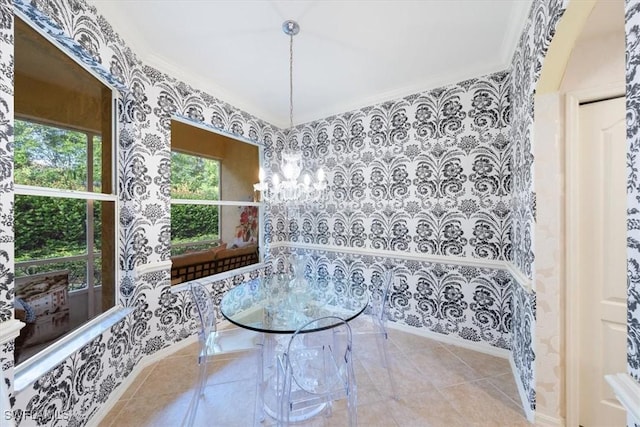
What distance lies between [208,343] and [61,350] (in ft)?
2.59

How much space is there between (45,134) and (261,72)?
1.70m

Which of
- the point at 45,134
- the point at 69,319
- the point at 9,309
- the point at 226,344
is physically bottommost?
the point at 226,344

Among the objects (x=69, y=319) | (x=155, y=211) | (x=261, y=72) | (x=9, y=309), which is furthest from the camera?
(x=261, y=72)

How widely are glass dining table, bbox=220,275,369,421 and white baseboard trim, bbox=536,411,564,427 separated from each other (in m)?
1.23

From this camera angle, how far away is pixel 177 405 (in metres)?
1.78

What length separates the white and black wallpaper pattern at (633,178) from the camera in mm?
664

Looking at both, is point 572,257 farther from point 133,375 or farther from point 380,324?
point 133,375

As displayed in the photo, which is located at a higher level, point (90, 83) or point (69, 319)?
point (90, 83)

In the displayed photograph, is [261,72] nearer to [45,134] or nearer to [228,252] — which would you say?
[45,134]

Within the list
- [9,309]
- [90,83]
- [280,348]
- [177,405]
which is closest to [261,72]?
[90,83]

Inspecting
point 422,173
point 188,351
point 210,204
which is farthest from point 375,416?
point 210,204

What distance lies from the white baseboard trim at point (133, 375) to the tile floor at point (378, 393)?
0.04 meters

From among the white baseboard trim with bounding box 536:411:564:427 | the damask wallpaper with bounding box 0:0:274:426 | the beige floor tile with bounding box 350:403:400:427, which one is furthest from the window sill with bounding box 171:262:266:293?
the white baseboard trim with bounding box 536:411:564:427

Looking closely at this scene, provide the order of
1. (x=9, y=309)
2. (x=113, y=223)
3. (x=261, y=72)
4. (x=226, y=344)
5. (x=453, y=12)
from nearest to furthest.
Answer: (x=9, y=309)
(x=453, y=12)
(x=226, y=344)
(x=113, y=223)
(x=261, y=72)
